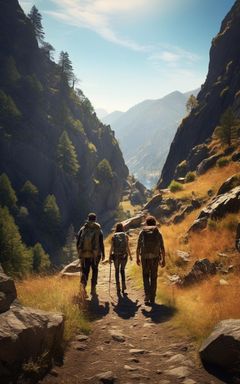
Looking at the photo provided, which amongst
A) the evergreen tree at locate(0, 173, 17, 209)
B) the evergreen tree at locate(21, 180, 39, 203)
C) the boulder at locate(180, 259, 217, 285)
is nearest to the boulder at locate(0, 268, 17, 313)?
the boulder at locate(180, 259, 217, 285)

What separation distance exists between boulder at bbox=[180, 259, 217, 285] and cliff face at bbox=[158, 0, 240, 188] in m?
67.1

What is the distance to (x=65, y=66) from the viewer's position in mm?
150500

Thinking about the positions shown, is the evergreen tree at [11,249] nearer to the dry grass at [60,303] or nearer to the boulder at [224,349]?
the dry grass at [60,303]

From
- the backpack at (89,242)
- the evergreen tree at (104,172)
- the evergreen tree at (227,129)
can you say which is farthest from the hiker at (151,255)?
the evergreen tree at (104,172)

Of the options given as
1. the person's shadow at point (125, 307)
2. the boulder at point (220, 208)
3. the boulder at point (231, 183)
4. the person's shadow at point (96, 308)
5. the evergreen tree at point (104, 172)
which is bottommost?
the person's shadow at point (125, 307)

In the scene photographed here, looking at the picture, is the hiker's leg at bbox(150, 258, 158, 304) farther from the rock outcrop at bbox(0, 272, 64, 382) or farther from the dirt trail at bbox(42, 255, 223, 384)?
the rock outcrop at bbox(0, 272, 64, 382)

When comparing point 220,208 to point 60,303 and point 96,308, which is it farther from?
point 60,303

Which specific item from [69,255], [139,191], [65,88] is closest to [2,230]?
[69,255]

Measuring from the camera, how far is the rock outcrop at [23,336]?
18.0 ft

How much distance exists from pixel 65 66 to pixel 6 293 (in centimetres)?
15616

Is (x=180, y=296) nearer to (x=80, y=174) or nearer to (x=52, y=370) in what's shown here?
(x=52, y=370)

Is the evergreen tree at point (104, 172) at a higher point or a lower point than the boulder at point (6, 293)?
higher

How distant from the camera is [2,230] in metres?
59.2

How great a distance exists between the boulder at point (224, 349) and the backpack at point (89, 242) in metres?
6.31
